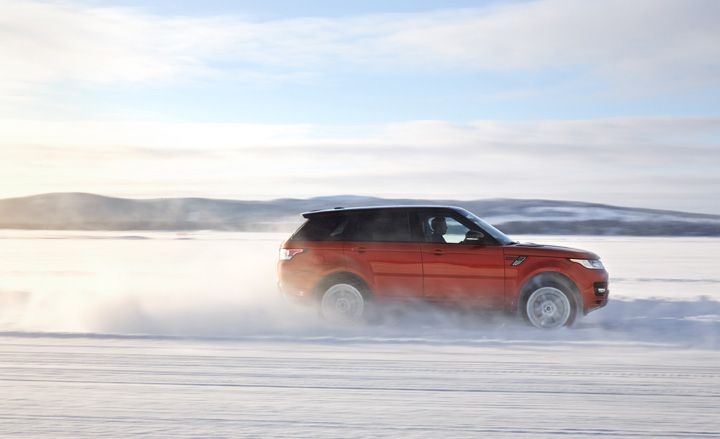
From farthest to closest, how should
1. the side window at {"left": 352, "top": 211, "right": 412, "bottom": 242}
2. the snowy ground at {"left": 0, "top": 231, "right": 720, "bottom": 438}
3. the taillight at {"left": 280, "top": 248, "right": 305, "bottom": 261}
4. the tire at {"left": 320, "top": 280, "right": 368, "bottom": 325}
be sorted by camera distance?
1. the taillight at {"left": 280, "top": 248, "right": 305, "bottom": 261}
2. the side window at {"left": 352, "top": 211, "right": 412, "bottom": 242}
3. the tire at {"left": 320, "top": 280, "right": 368, "bottom": 325}
4. the snowy ground at {"left": 0, "top": 231, "right": 720, "bottom": 438}

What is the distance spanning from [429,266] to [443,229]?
0.62 m

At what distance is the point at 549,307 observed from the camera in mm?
9781

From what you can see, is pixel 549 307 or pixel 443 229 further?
pixel 443 229

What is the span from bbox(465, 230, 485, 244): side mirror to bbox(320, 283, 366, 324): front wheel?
1.62 metres

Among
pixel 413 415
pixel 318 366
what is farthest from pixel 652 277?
pixel 413 415

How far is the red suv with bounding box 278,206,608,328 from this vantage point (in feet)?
32.1

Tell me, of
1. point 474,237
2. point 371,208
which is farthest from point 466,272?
point 371,208

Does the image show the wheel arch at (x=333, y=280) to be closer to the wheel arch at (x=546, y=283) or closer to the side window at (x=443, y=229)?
the side window at (x=443, y=229)

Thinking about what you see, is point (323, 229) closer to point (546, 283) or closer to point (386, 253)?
point (386, 253)

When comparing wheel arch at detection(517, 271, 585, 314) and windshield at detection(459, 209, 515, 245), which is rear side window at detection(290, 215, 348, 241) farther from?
wheel arch at detection(517, 271, 585, 314)

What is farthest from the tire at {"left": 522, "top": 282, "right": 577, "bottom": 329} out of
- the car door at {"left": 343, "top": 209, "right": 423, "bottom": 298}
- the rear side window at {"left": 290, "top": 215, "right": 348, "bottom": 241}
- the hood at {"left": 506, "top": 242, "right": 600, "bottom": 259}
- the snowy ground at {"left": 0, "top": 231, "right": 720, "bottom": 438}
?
the rear side window at {"left": 290, "top": 215, "right": 348, "bottom": 241}

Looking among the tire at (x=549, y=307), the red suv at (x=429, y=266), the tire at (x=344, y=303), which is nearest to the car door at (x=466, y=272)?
the red suv at (x=429, y=266)

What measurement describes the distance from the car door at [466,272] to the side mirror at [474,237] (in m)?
0.01

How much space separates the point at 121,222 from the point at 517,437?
5424 centimetres
